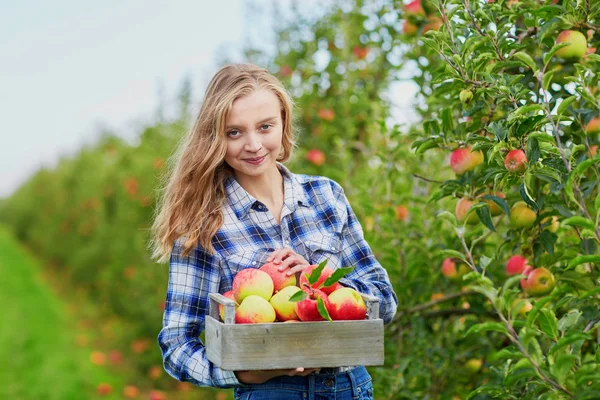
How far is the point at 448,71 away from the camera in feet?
6.81

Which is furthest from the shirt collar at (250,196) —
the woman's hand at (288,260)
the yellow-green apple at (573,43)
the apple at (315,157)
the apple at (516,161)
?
the apple at (315,157)

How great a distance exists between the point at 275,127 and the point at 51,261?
12.2 m

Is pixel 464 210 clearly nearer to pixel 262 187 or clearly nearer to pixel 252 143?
pixel 262 187

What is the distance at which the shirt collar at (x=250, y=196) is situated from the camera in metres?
2.11

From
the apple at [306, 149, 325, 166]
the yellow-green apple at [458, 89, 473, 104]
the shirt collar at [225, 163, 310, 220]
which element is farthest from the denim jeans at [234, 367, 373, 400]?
the apple at [306, 149, 325, 166]

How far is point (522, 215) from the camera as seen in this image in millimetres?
2270

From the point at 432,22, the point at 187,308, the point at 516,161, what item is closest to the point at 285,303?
the point at 187,308

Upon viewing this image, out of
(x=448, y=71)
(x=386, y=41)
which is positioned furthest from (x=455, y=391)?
(x=386, y=41)

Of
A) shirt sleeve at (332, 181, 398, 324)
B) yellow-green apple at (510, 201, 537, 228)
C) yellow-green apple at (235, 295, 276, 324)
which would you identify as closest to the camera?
yellow-green apple at (235, 295, 276, 324)

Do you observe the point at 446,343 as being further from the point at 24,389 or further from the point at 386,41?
the point at 24,389

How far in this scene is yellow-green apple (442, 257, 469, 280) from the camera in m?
2.87

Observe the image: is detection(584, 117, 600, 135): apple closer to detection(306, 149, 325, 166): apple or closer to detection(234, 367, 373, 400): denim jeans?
detection(234, 367, 373, 400): denim jeans

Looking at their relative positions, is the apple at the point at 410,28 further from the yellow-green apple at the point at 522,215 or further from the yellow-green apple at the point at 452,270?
the yellow-green apple at the point at 522,215

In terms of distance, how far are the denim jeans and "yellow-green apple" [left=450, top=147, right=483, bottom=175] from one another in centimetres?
72
